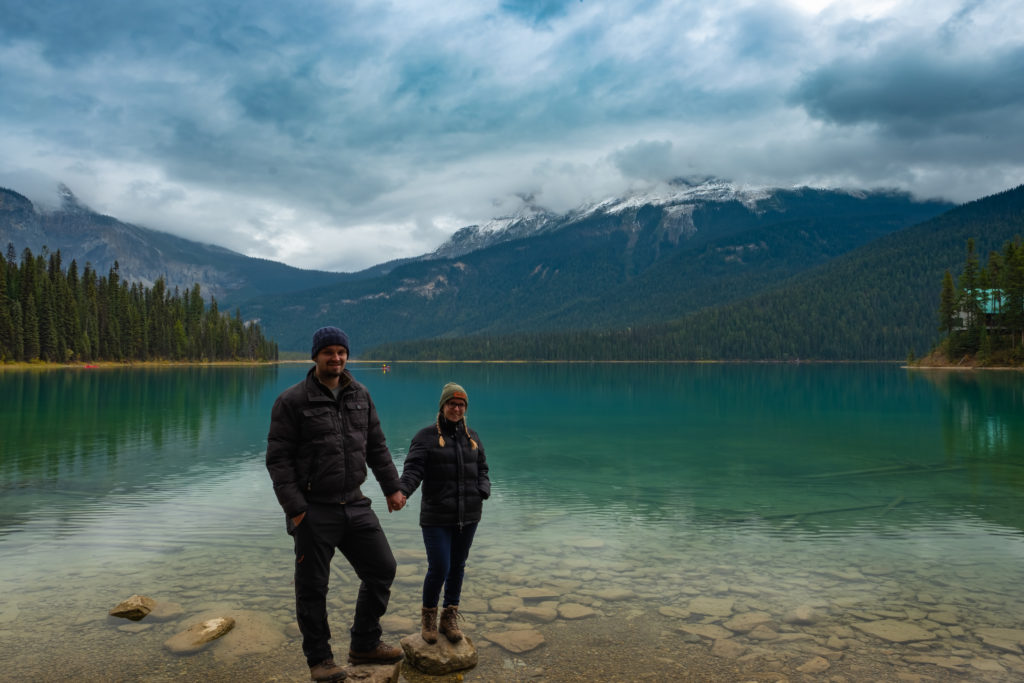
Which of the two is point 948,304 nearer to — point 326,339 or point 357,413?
→ point 357,413

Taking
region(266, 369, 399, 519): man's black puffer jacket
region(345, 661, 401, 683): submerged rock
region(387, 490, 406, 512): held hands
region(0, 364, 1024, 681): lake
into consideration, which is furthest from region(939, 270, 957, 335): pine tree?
region(266, 369, 399, 519): man's black puffer jacket

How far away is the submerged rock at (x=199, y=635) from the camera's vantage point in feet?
28.0

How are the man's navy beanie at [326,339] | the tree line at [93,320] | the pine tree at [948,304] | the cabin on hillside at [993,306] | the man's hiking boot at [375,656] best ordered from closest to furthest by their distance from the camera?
the man's navy beanie at [326,339]
the man's hiking boot at [375,656]
the cabin on hillside at [993,306]
the pine tree at [948,304]
the tree line at [93,320]

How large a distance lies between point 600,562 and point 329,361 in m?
7.98

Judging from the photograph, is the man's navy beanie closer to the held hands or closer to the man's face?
the man's face

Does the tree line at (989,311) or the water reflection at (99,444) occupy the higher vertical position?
the tree line at (989,311)

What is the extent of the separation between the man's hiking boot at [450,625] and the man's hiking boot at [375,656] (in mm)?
709

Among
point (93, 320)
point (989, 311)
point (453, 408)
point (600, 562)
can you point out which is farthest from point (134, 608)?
point (93, 320)

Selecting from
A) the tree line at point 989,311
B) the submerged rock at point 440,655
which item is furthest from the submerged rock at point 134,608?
the tree line at point 989,311

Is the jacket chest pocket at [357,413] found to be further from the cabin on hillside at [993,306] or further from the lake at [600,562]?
the cabin on hillside at [993,306]

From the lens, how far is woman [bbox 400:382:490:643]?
8.33m

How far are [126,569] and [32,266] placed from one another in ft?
481

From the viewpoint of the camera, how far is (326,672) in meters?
7.31

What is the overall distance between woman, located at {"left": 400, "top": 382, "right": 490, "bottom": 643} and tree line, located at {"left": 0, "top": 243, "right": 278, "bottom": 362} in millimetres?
133416
